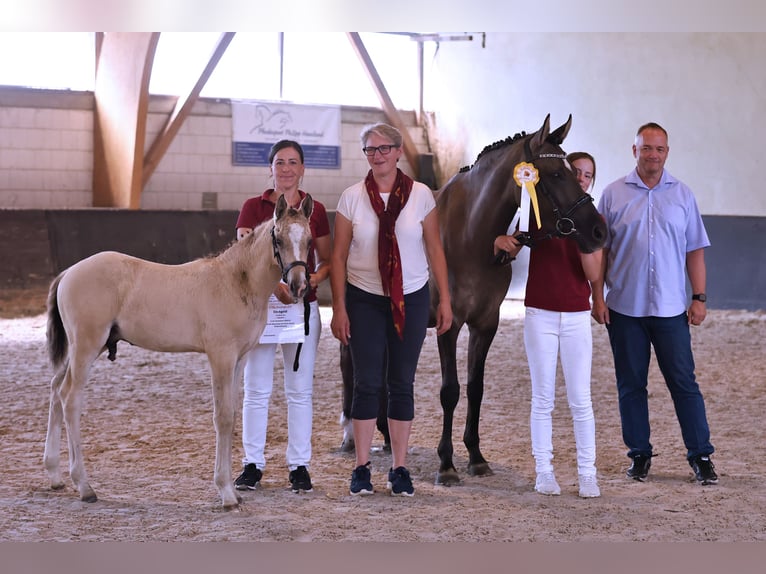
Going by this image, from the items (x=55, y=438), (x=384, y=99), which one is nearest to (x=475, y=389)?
(x=55, y=438)

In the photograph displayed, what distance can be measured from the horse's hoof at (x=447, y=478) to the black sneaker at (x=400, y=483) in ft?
0.90

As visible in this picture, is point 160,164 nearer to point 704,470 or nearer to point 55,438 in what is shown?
point 55,438

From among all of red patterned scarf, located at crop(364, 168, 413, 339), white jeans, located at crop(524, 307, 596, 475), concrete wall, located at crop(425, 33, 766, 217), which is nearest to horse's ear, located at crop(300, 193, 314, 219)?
red patterned scarf, located at crop(364, 168, 413, 339)

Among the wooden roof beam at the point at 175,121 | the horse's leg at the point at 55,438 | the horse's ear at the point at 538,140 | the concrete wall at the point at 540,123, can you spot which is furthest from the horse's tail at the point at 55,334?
the wooden roof beam at the point at 175,121

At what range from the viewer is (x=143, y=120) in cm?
1275

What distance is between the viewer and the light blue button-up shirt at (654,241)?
13.5 feet

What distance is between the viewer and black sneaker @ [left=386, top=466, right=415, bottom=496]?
3.88m

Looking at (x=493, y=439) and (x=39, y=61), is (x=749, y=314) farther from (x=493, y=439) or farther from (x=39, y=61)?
(x=39, y=61)

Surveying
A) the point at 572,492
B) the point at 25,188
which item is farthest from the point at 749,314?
the point at 25,188

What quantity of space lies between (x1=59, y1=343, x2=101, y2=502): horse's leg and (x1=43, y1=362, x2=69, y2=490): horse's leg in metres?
0.14

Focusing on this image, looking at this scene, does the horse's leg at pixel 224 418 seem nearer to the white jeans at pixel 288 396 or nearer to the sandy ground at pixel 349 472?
the sandy ground at pixel 349 472

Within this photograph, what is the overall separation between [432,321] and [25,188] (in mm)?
10182

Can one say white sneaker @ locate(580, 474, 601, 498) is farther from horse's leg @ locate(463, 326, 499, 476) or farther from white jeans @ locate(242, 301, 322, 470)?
white jeans @ locate(242, 301, 322, 470)

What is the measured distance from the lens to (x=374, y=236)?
3.74m
